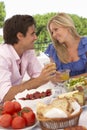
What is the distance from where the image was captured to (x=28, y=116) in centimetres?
152

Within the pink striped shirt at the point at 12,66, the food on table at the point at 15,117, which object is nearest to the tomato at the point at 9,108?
the food on table at the point at 15,117

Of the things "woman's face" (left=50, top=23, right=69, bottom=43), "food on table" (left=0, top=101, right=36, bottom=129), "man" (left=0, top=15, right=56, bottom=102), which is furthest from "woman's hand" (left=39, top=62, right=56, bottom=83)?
"woman's face" (left=50, top=23, right=69, bottom=43)

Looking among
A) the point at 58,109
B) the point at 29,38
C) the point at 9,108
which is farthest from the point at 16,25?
the point at 58,109

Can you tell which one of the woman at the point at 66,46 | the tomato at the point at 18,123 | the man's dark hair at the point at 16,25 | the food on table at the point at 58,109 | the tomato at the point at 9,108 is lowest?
the woman at the point at 66,46

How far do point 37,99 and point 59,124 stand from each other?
1.12 feet

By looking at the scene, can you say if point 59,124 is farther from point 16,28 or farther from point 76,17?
point 76,17

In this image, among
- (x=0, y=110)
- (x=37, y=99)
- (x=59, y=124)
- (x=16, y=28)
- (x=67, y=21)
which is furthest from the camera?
(x=67, y=21)

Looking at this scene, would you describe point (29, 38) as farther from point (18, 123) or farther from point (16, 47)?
point (18, 123)

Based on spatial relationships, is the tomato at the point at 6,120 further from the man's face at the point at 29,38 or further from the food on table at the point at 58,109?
the man's face at the point at 29,38

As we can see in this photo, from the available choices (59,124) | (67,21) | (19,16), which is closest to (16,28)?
(19,16)

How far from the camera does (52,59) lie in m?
3.05

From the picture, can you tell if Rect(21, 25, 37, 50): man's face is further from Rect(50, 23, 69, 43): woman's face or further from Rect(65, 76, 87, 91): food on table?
Rect(65, 76, 87, 91): food on table

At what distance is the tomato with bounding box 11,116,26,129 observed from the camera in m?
1.50

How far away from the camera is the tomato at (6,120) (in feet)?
4.97
